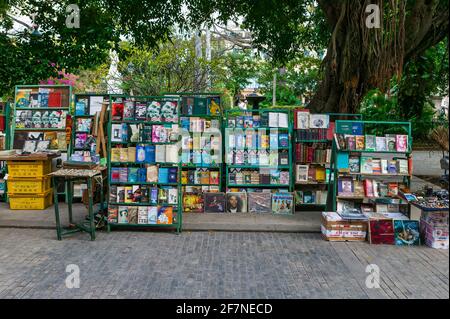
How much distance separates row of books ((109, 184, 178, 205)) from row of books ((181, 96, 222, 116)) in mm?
2201

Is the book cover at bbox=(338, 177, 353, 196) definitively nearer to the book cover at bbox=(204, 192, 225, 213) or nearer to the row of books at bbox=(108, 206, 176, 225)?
the book cover at bbox=(204, 192, 225, 213)

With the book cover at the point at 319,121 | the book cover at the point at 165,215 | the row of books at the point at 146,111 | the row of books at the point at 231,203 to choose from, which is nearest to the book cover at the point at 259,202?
the row of books at the point at 231,203

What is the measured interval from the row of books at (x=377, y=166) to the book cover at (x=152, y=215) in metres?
3.45

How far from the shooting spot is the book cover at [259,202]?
9.42 metres

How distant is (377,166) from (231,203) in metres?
2.98

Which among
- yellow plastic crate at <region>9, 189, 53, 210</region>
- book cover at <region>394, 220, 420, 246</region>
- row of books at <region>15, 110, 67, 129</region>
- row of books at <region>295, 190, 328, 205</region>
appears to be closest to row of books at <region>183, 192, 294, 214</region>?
row of books at <region>295, 190, 328, 205</region>

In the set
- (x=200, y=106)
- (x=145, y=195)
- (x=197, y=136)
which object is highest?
(x=200, y=106)

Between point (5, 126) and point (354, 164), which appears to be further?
point (5, 126)

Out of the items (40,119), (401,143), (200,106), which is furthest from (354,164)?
(40,119)

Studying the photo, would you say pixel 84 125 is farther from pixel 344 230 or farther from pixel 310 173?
pixel 344 230

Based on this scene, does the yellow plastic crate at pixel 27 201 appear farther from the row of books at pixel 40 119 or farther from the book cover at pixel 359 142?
the book cover at pixel 359 142

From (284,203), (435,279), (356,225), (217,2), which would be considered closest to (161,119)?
(284,203)

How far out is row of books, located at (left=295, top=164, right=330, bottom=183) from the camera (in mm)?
9633

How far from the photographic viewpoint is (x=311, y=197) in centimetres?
980
